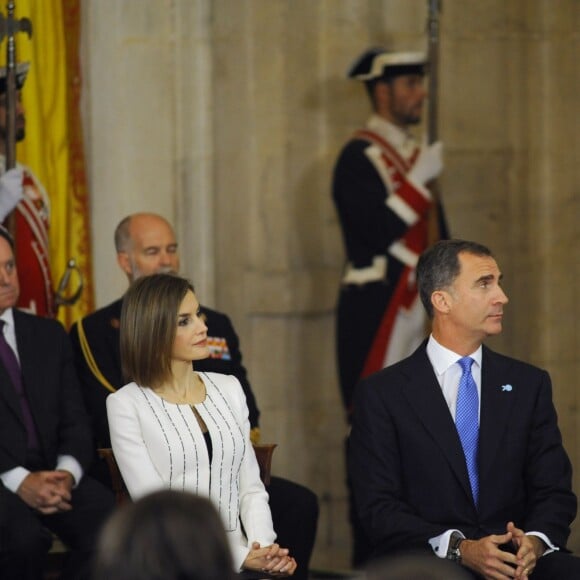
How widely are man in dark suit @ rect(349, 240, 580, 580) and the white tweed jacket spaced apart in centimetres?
34

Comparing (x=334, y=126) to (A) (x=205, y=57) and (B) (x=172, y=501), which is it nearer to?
(A) (x=205, y=57)

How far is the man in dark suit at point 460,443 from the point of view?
169 inches

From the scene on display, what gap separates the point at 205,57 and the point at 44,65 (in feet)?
3.00

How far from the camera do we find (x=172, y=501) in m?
2.20

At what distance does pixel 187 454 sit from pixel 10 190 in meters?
1.79

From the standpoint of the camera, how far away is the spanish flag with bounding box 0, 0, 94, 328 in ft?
19.7

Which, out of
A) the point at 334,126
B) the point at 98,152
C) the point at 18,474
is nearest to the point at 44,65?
the point at 98,152

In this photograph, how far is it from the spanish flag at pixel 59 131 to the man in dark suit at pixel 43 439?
97cm

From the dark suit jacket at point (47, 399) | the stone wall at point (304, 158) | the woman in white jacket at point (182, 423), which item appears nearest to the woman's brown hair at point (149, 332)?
the woman in white jacket at point (182, 423)

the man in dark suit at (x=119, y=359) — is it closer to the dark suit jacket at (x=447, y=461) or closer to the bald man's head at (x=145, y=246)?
the bald man's head at (x=145, y=246)

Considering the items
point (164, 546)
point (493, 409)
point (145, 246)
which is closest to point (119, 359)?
point (145, 246)

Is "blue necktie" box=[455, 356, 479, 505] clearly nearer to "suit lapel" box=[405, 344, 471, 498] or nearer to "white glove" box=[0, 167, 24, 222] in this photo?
"suit lapel" box=[405, 344, 471, 498]

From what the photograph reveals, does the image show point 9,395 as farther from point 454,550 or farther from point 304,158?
point 304,158

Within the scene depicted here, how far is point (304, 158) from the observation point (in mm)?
6836
